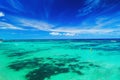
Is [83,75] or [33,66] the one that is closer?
[83,75]

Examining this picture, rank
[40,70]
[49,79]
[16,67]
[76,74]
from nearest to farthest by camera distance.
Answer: [49,79], [76,74], [40,70], [16,67]

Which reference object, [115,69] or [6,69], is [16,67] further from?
[115,69]

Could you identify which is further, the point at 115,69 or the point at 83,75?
the point at 115,69

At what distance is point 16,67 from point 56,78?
1681 millimetres

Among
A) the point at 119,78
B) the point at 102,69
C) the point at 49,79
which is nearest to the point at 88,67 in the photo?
the point at 102,69

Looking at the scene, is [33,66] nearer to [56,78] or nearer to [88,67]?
[56,78]

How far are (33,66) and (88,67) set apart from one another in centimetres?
178

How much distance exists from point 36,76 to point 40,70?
0.58 meters

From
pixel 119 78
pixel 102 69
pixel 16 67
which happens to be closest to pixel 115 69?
pixel 102 69

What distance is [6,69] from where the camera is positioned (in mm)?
5574

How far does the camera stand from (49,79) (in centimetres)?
461

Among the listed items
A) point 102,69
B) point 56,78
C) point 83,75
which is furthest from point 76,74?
point 102,69

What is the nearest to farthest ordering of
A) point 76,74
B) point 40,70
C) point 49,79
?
point 49,79 → point 76,74 → point 40,70

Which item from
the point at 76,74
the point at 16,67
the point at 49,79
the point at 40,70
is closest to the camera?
the point at 49,79
